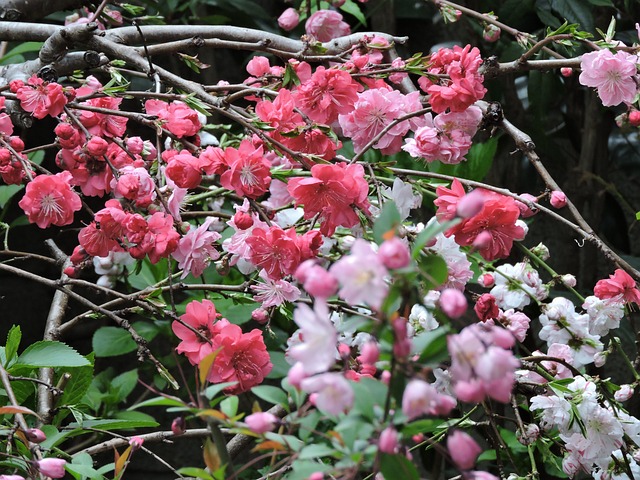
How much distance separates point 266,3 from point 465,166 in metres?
0.99

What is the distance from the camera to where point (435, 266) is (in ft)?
1.52

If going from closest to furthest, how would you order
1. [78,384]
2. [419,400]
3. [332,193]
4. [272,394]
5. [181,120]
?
[419,400], [272,394], [332,193], [181,120], [78,384]

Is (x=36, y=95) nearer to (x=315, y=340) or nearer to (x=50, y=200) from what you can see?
(x=50, y=200)

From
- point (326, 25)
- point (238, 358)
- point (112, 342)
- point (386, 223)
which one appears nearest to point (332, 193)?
point (238, 358)

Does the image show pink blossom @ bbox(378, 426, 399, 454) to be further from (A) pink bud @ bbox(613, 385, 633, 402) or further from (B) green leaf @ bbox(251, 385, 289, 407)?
(A) pink bud @ bbox(613, 385, 633, 402)

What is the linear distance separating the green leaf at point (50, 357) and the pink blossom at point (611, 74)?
2.20ft

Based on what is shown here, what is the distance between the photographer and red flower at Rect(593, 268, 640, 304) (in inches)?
36.0

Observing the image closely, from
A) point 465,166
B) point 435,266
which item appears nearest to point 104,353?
point 465,166

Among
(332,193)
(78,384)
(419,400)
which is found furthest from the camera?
(78,384)

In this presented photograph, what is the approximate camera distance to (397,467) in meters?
0.44

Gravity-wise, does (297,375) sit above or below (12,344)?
above

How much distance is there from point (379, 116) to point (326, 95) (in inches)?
3.2

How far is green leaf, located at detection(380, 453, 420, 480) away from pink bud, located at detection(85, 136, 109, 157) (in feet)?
1.81

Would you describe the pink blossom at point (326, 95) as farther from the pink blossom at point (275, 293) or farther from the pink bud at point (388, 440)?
the pink bud at point (388, 440)
